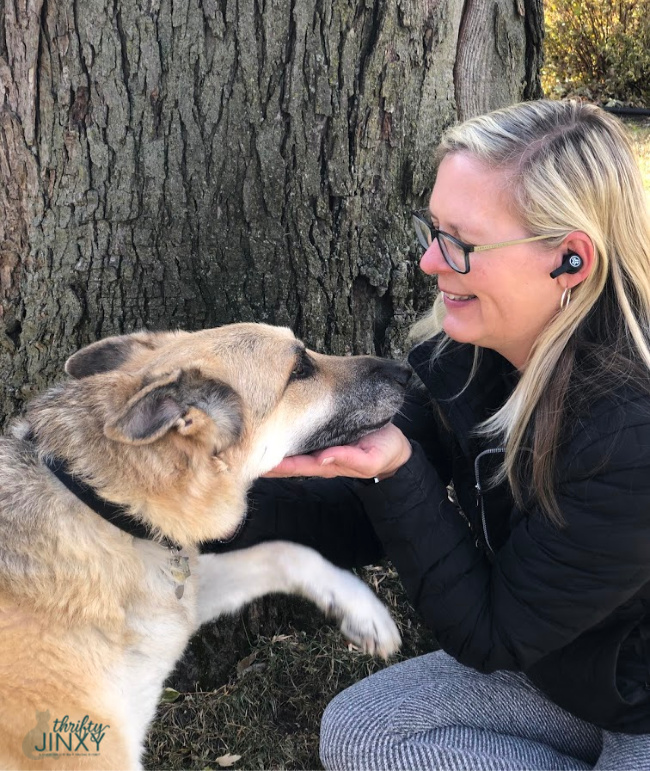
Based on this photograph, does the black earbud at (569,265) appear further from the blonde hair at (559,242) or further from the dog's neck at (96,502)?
the dog's neck at (96,502)

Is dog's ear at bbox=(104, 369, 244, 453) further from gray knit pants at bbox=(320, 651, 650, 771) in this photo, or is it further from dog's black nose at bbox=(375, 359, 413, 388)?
gray knit pants at bbox=(320, 651, 650, 771)

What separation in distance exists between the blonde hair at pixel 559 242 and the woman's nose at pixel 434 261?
31 cm

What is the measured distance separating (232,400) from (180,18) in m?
1.57

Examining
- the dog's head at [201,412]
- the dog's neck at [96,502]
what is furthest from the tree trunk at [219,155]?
the dog's neck at [96,502]

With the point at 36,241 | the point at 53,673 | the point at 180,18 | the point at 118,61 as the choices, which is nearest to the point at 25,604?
the point at 53,673

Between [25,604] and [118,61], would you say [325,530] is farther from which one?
[118,61]

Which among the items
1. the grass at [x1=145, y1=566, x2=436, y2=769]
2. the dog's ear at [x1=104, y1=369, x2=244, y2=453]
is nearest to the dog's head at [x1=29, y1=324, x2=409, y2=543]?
the dog's ear at [x1=104, y1=369, x2=244, y2=453]

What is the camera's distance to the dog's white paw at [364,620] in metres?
2.67

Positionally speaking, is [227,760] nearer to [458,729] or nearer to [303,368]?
[458,729]

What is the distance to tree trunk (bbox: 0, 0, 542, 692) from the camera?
2.95m

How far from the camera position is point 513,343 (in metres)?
2.67

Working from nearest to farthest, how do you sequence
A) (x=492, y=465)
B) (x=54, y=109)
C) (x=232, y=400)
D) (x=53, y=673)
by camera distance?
(x=53, y=673) < (x=232, y=400) < (x=492, y=465) < (x=54, y=109)

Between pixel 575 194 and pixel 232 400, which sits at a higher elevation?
pixel 575 194

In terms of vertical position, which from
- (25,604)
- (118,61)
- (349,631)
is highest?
(118,61)
